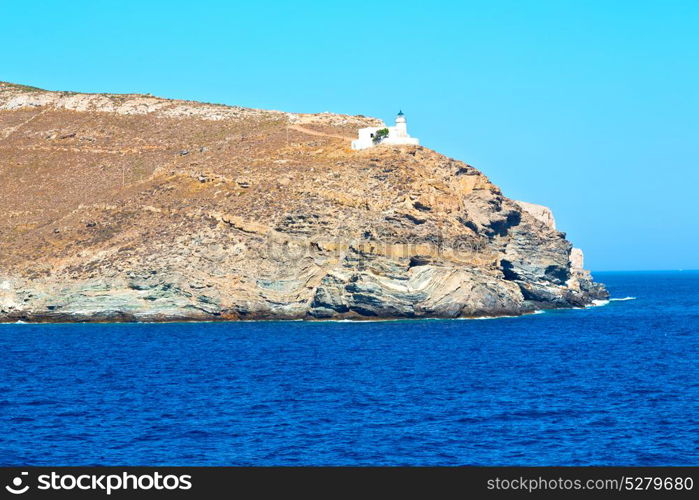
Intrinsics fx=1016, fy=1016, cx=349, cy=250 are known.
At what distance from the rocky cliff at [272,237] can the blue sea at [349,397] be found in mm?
8333

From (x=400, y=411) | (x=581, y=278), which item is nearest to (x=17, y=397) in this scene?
(x=400, y=411)

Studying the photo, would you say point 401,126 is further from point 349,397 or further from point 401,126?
→ point 349,397

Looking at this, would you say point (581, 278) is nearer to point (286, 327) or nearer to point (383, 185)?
point (383, 185)

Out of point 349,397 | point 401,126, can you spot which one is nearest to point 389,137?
point 401,126

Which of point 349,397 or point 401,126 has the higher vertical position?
point 401,126

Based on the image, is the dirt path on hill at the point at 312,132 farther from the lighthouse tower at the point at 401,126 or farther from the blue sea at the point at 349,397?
the blue sea at the point at 349,397

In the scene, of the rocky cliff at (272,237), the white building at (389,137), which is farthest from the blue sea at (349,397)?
the white building at (389,137)

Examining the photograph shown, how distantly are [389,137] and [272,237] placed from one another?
61.2ft

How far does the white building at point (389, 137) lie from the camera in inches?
3784

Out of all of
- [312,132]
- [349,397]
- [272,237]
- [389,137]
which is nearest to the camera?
[349,397]

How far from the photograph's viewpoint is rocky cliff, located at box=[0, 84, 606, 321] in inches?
3211

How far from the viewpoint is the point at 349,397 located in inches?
1658

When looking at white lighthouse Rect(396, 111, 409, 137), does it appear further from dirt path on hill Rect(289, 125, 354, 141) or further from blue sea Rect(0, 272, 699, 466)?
blue sea Rect(0, 272, 699, 466)
